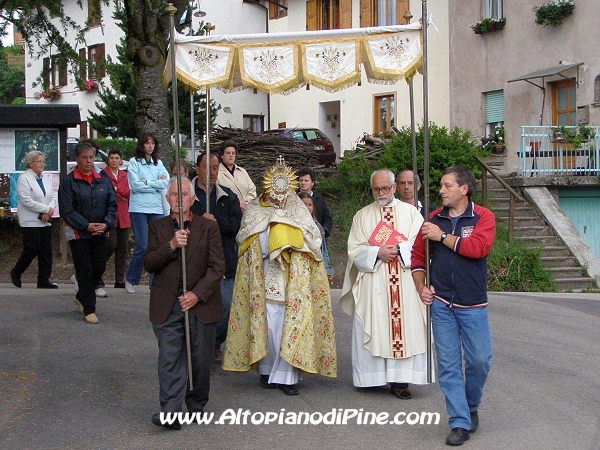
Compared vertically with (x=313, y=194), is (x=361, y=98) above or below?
above

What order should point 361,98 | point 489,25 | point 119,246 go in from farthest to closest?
1. point 361,98
2. point 489,25
3. point 119,246

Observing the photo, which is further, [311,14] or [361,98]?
[311,14]

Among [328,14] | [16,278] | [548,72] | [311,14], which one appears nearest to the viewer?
[16,278]

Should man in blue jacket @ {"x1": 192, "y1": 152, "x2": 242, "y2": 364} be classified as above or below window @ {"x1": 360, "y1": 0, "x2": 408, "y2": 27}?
below

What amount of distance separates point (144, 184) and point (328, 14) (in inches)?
991

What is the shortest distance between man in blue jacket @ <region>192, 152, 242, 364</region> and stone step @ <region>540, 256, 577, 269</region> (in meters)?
10.3

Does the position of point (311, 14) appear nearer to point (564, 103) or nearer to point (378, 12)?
point (378, 12)

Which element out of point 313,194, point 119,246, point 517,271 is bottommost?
point 517,271

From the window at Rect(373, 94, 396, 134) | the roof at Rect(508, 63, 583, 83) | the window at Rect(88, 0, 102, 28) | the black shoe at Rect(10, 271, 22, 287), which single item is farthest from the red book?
the window at Rect(373, 94, 396, 134)

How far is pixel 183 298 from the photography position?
6855 millimetres

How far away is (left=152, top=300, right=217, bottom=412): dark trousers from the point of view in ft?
22.4

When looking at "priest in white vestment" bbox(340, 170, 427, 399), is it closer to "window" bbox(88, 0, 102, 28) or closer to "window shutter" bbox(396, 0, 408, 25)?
"window" bbox(88, 0, 102, 28)

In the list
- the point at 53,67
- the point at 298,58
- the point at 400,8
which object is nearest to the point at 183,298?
the point at 298,58

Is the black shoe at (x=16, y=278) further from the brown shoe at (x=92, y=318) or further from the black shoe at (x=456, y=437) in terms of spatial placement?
the black shoe at (x=456, y=437)
